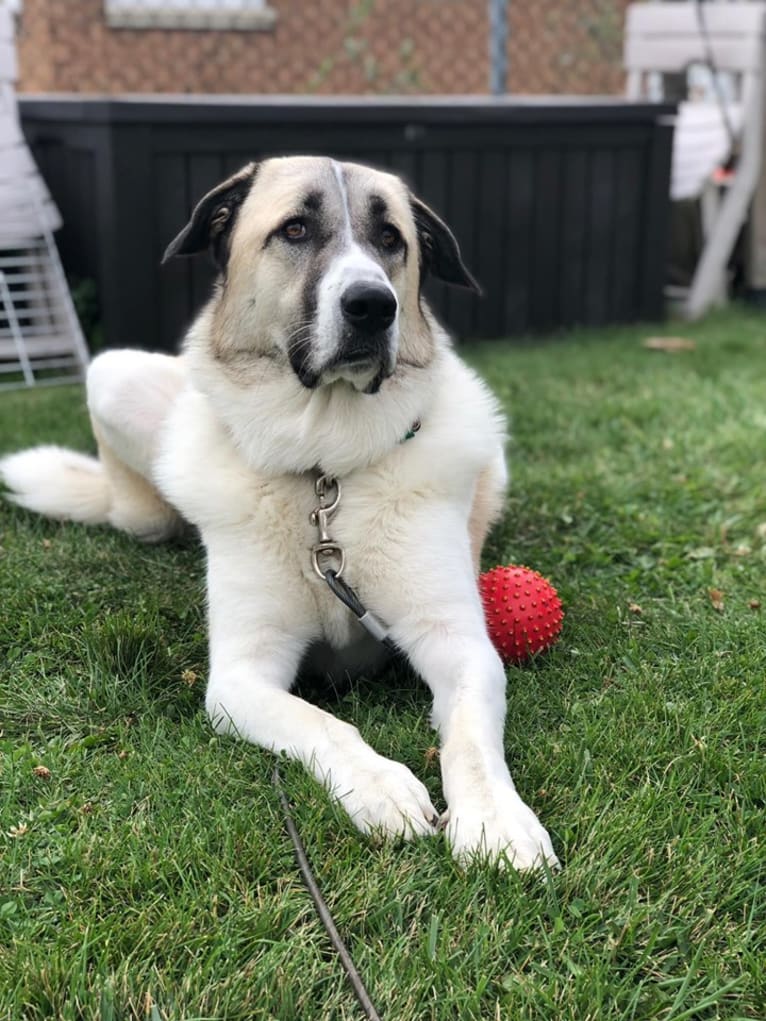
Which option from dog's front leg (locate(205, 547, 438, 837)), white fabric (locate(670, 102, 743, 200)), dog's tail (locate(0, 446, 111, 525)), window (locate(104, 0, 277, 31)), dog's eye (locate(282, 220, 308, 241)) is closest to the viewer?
dog's front leg (locate(205, 547, 438, 837))

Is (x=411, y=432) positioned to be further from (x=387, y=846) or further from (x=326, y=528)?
(x=387, y=846)

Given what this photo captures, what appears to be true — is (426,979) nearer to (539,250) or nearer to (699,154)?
(539,250)

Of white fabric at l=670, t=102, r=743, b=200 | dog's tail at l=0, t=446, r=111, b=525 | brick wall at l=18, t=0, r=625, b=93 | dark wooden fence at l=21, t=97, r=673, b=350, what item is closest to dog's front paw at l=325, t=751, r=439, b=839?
dog's tail at l=0, t=446, r=111, b=525

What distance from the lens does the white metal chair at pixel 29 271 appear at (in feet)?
17.1

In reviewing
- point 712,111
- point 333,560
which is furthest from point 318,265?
point 712,111

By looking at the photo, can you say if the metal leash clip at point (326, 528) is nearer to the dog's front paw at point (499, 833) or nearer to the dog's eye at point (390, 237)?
the dog's eye at point (390, 237)

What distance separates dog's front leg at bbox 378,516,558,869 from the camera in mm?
1838

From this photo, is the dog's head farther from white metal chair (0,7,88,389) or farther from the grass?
white metal chair (0,7,88,389)

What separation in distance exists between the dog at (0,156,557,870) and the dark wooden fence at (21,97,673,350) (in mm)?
2638

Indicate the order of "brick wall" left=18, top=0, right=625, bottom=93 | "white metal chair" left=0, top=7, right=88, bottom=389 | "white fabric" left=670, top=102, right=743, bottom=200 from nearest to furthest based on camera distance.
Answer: "white metal chair" left=0, top=7, right=88, bottom=389
"white fabric" left=670, top=102, right=743, bottom=200
"brick wall" left=18, top=0, right=625, bottom=93

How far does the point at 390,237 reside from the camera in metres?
2.60

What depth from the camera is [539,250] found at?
6.41 meters

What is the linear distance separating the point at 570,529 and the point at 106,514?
1.40 meters

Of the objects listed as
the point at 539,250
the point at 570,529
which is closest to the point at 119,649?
the point at 570,529
